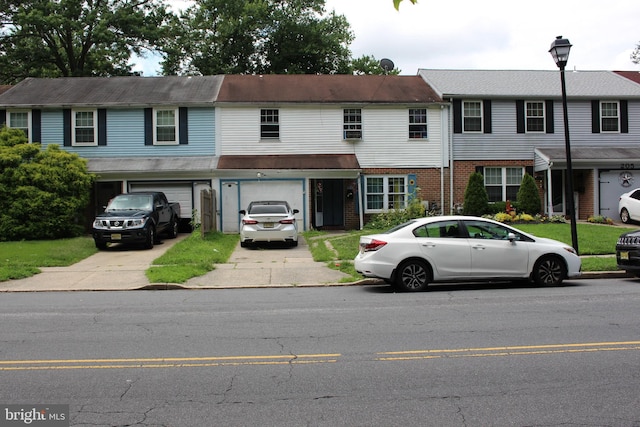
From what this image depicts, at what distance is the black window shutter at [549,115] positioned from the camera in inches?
973

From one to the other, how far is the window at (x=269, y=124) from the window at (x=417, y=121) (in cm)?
581

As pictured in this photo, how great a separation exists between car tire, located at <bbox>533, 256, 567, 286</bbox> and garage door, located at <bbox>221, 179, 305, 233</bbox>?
12.6 metres

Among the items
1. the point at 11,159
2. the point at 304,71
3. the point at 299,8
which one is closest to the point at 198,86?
the point at 11,159

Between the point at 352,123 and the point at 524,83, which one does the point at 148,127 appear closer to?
the point at 352,123

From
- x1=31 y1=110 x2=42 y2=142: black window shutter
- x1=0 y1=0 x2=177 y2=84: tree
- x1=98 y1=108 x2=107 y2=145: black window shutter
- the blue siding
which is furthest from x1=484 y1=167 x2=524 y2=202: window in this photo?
x1=0 y1=0 x2=177 y2=84: tree

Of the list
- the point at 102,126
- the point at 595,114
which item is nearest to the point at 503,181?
the point at 595,114

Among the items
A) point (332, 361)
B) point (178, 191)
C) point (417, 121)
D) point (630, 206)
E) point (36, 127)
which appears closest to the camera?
point (332, 361)

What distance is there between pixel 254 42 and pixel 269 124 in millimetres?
17866

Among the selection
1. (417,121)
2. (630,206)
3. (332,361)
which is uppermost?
(417,121)

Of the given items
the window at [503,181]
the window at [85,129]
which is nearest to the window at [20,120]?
the window at [85,129]

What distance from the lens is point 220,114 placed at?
77.8ft

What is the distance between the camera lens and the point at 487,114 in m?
24.4

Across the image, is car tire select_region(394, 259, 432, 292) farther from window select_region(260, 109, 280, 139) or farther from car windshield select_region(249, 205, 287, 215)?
window select_region(260, 109, 280, 139)

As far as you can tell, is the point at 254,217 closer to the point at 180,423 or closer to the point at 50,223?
the point at 50,223
